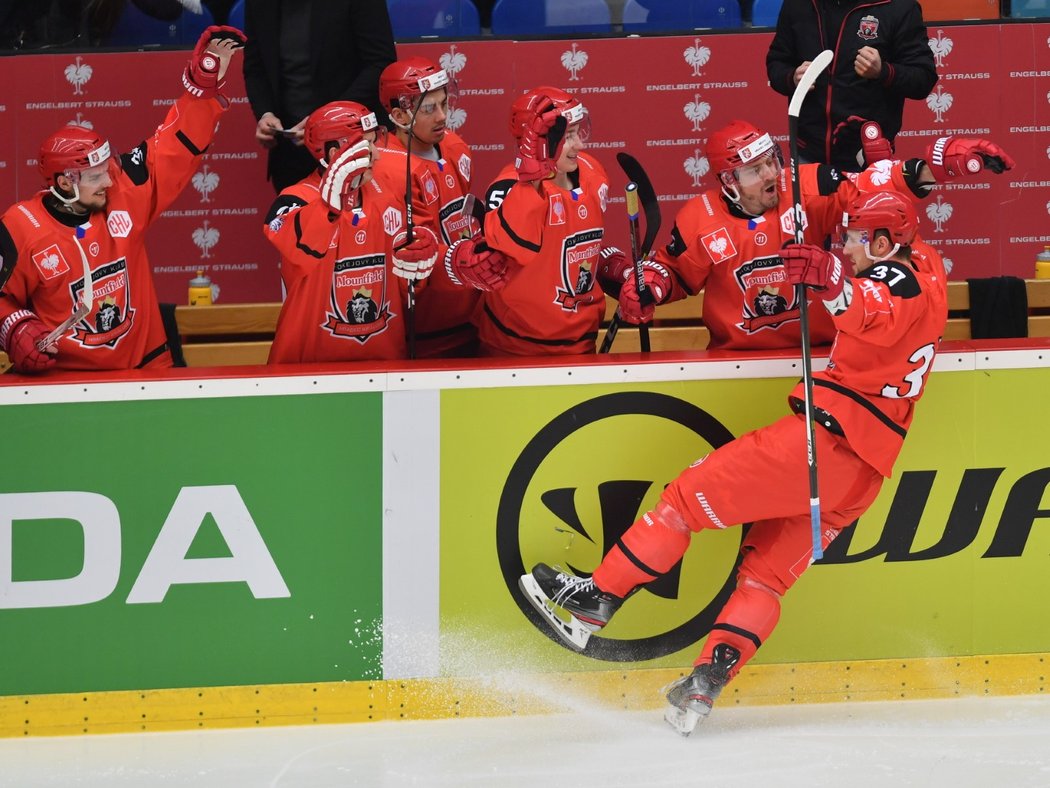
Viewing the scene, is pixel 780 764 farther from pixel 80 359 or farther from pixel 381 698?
pixel 80 359

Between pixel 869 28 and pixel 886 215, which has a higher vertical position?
pixel 869 28

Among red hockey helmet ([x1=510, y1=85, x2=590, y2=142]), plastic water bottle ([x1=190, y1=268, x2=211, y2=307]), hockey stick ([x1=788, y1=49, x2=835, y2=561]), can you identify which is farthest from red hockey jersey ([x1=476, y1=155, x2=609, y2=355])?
plastic water bottle ([x1=190, y1=268, x2=211, y2=307])

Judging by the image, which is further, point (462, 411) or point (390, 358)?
point (390, 358)

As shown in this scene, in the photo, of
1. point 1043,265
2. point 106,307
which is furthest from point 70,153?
point 1043,265

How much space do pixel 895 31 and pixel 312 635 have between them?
289 cm

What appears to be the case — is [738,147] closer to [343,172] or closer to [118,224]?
[343,172]

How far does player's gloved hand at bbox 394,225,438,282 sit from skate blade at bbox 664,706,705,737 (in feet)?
4.73

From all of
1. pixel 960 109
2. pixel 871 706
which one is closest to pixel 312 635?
pixel 871 706

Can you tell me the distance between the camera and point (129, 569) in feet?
12.7

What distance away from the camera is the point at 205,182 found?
242 inches

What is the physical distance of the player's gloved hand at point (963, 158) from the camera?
4.17m

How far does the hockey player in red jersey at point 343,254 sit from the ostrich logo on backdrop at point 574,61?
1.80m

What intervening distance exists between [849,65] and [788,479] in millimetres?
2027

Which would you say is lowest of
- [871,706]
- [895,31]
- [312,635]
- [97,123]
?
[871,706]
